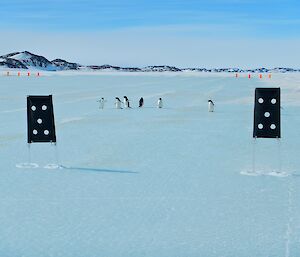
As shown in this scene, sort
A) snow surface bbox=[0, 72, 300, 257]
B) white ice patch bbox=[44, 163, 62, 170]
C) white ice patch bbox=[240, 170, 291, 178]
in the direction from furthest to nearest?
1. white ice patch bbox=[44, 163, 62, 170]
2. white ice patch bbox=[240, 170, 291, 178]
3. snow surface bbox=[0, 72, 300, 257]

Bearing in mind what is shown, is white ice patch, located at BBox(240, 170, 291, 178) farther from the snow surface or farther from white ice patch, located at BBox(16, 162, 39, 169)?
white ice patch, located at BBox(16, 162, 39, 169)

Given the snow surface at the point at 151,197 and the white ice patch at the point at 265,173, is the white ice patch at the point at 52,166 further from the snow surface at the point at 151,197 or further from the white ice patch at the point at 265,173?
the white ice patch at the point at 265,173

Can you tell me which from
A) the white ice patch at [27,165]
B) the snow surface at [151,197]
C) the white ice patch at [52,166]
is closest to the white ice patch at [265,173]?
the snow surface at [151,197]

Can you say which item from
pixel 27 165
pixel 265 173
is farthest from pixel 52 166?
pixel 265 173

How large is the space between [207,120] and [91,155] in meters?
6.75

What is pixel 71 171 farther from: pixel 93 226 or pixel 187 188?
pixel 93 226

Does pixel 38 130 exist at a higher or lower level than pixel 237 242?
higher

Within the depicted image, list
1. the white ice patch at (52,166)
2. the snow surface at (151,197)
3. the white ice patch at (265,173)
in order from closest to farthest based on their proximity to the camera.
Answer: the snow surface at (151,197), the white ice patch at (265,173), the white ice patch at (52,166)

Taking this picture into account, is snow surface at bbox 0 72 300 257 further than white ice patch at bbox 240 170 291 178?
No

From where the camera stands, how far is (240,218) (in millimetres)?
5574

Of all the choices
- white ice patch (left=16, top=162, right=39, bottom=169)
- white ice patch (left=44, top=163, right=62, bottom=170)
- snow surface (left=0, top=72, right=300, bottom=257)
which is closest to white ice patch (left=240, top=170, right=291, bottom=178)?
snow surface (left=0, top=72, right=300, bottom=257)

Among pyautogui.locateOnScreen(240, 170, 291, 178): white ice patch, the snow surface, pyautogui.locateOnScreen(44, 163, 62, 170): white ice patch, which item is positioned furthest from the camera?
pyautogui.locateOnScreen(44, 163, 62, 170): white ice patch

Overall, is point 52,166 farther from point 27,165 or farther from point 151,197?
point 151,197

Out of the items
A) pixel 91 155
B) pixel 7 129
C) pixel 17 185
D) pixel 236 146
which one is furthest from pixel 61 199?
pixel 7 129
